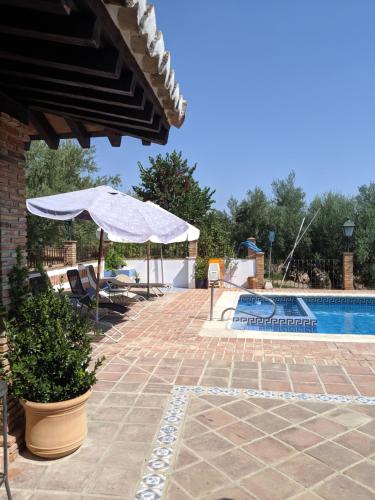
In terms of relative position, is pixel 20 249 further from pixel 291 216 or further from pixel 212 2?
pixel 291 216

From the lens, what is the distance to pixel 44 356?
9.93 feet

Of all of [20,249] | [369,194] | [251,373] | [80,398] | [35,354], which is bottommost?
[251,373]

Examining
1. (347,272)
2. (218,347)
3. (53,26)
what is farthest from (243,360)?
(347,272)

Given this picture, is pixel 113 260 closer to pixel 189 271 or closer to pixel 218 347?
pixel 189 271

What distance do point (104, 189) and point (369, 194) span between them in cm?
1482

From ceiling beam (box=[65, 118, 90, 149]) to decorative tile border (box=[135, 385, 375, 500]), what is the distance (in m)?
2.93

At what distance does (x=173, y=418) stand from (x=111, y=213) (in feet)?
12.2

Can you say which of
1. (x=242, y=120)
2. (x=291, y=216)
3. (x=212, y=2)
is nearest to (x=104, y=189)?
(x=212, y=2)

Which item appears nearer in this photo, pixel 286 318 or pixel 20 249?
pixel 20 249

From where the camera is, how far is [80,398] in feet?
9.88

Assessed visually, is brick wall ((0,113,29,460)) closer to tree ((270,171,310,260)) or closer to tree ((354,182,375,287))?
tree ((354,182,375,287))

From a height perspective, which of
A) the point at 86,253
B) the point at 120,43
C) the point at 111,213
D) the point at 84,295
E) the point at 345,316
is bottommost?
the point at 345,316

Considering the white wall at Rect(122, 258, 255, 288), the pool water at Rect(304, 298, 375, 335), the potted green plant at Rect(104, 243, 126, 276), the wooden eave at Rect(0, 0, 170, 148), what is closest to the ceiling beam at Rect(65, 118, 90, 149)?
the wooden eave at Rect(0, 0, 170, 148)

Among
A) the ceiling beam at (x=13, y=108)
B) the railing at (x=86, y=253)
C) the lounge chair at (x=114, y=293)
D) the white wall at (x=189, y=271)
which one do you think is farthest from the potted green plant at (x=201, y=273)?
the ceiling beam at (x=13, y=108)
